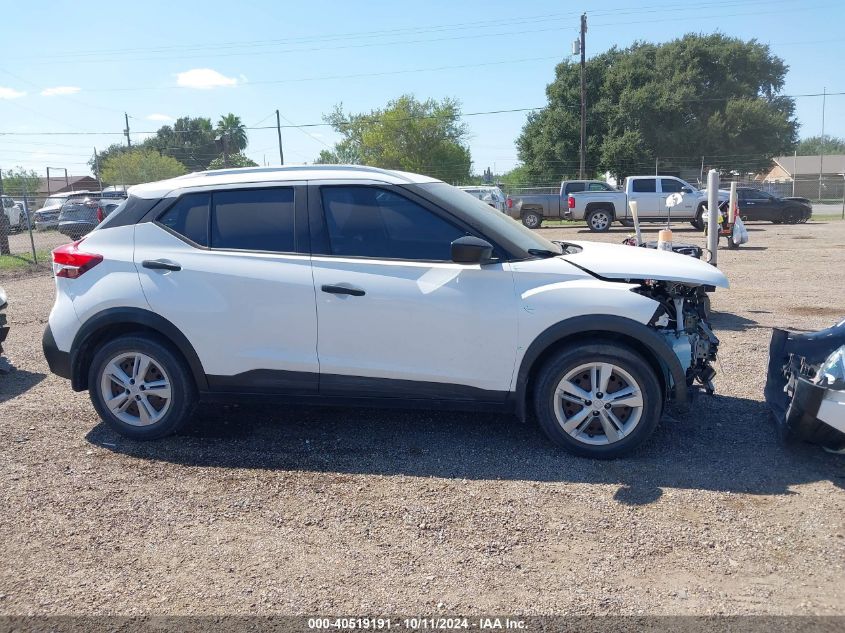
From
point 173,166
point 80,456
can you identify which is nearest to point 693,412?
point 80,456

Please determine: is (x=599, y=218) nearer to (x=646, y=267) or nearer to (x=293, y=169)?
(x=646, y=267)

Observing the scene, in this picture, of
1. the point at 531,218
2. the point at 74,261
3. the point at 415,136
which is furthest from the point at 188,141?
the point at 74,261

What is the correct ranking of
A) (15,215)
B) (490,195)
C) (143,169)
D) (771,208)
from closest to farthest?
(490,195), (771,208), (15,215), (143,169)

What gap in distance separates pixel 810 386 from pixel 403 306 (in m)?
2.39

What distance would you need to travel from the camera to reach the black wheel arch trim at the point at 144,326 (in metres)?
4.71

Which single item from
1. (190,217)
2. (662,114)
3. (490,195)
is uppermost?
(662,114)

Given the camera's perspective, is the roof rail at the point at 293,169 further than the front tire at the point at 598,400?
Yes

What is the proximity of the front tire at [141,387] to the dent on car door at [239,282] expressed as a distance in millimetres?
220

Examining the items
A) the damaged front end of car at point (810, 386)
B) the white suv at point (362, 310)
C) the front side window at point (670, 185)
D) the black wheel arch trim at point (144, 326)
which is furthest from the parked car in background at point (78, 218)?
the front side window at point (670, 185)

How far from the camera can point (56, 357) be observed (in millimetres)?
4941

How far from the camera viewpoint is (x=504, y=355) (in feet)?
14.5

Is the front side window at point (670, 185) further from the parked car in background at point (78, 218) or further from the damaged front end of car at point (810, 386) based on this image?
the damaged front end of car at point (810, 386)

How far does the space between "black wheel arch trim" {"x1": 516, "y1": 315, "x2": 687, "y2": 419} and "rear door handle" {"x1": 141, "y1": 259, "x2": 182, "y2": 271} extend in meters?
2.34

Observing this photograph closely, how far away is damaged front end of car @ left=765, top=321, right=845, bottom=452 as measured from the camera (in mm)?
4031
